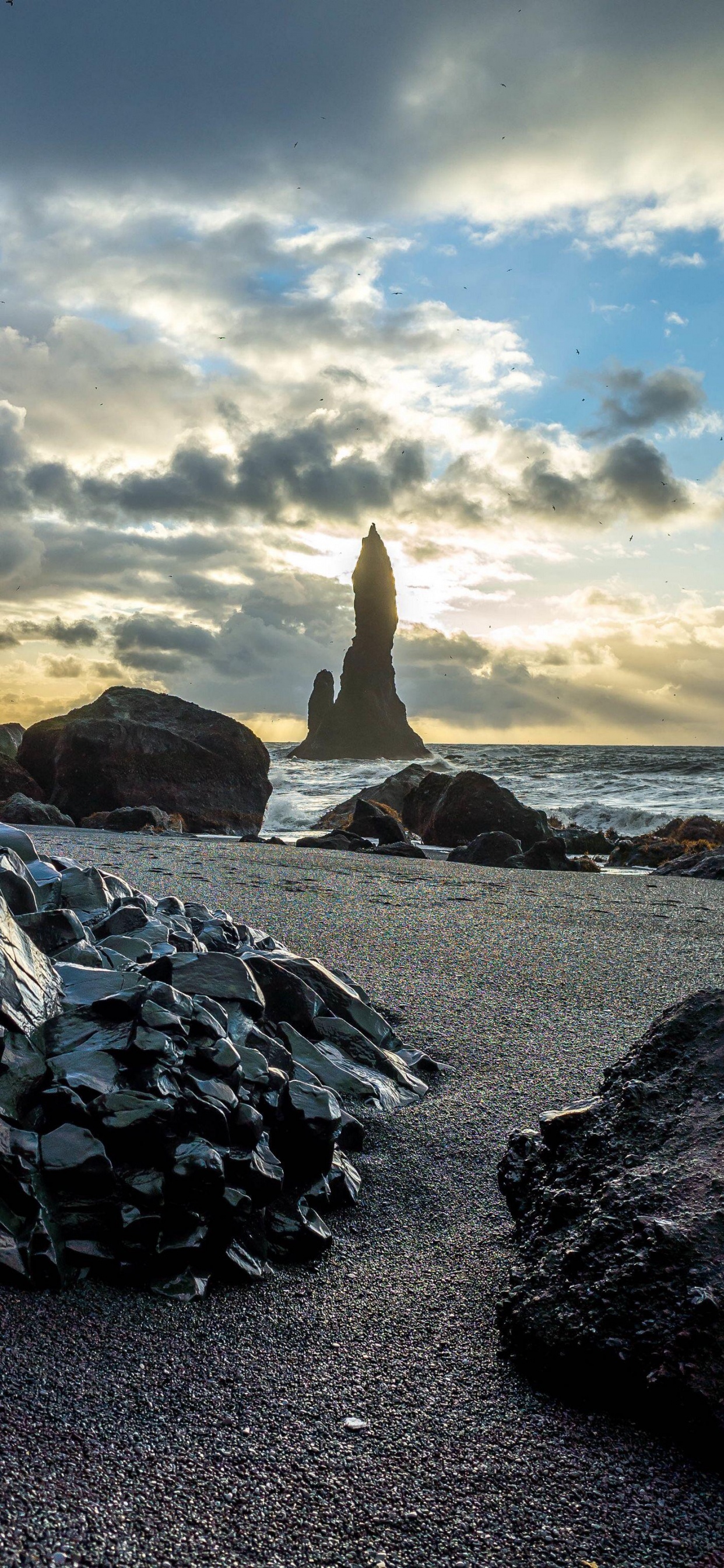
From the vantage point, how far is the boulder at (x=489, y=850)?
950 centimetres

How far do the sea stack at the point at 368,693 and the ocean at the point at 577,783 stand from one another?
45.1 meters

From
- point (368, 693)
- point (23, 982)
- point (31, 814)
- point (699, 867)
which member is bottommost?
point (31, 814)

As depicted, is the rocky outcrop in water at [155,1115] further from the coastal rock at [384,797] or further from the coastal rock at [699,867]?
the coastal rock at [384,797]

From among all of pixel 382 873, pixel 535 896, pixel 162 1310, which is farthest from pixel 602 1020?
pixel 382 873

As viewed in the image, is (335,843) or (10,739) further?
(10,739)

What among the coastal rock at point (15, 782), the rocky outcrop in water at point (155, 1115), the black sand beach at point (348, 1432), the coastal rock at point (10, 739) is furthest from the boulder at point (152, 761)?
the black sand beach at point (348, 1432)

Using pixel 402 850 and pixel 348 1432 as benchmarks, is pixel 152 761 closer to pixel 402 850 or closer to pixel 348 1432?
pixel 402 850

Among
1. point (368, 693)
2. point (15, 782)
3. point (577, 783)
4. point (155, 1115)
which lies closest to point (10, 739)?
point (15, 782)

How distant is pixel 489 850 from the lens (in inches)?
377

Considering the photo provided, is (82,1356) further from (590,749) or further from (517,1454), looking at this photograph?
(590,749)

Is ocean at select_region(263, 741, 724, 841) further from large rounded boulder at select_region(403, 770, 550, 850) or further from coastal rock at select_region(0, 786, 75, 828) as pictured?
coastal rock at select_region(0, 786, 75, 828)

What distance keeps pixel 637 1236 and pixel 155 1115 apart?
931mm

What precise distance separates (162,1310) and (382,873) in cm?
576

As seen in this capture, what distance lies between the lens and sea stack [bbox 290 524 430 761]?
8650 centimetres
